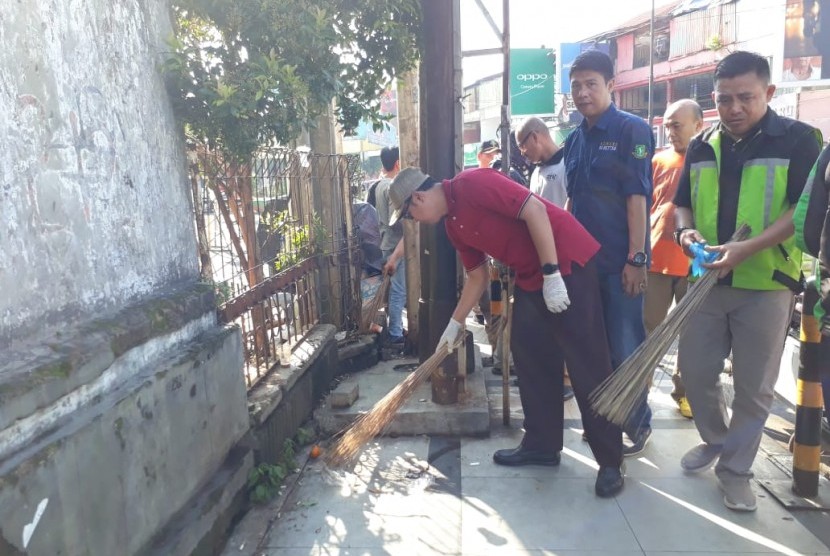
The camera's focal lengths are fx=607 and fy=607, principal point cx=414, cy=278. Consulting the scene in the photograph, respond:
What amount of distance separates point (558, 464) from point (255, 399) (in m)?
1.72

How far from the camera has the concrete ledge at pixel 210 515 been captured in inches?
91.3

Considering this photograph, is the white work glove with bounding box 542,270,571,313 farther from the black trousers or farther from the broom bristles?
the broom bristles

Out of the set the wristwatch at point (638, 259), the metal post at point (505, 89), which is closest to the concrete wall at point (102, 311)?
the wristwatch at point (638, 259)

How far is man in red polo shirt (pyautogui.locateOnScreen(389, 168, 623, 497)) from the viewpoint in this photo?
9.43 feet

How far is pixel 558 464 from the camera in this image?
3377mm

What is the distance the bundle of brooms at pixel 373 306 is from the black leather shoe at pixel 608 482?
8.59 ft

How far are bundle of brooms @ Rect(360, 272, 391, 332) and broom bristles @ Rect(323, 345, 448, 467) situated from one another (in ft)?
6.77

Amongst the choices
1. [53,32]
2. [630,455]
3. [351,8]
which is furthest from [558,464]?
[53,32]

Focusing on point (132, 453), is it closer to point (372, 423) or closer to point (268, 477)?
point (268, 477)

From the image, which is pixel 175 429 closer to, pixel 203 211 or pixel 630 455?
pixel 203 211

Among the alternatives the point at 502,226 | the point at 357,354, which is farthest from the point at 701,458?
the point at 357,354

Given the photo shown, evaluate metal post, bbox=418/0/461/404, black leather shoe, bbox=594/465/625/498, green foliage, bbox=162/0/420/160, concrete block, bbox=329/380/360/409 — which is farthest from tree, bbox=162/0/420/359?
black leather shoe, bbox=594/465/625/498

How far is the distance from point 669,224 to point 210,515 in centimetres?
315

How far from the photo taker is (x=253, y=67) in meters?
2.74
